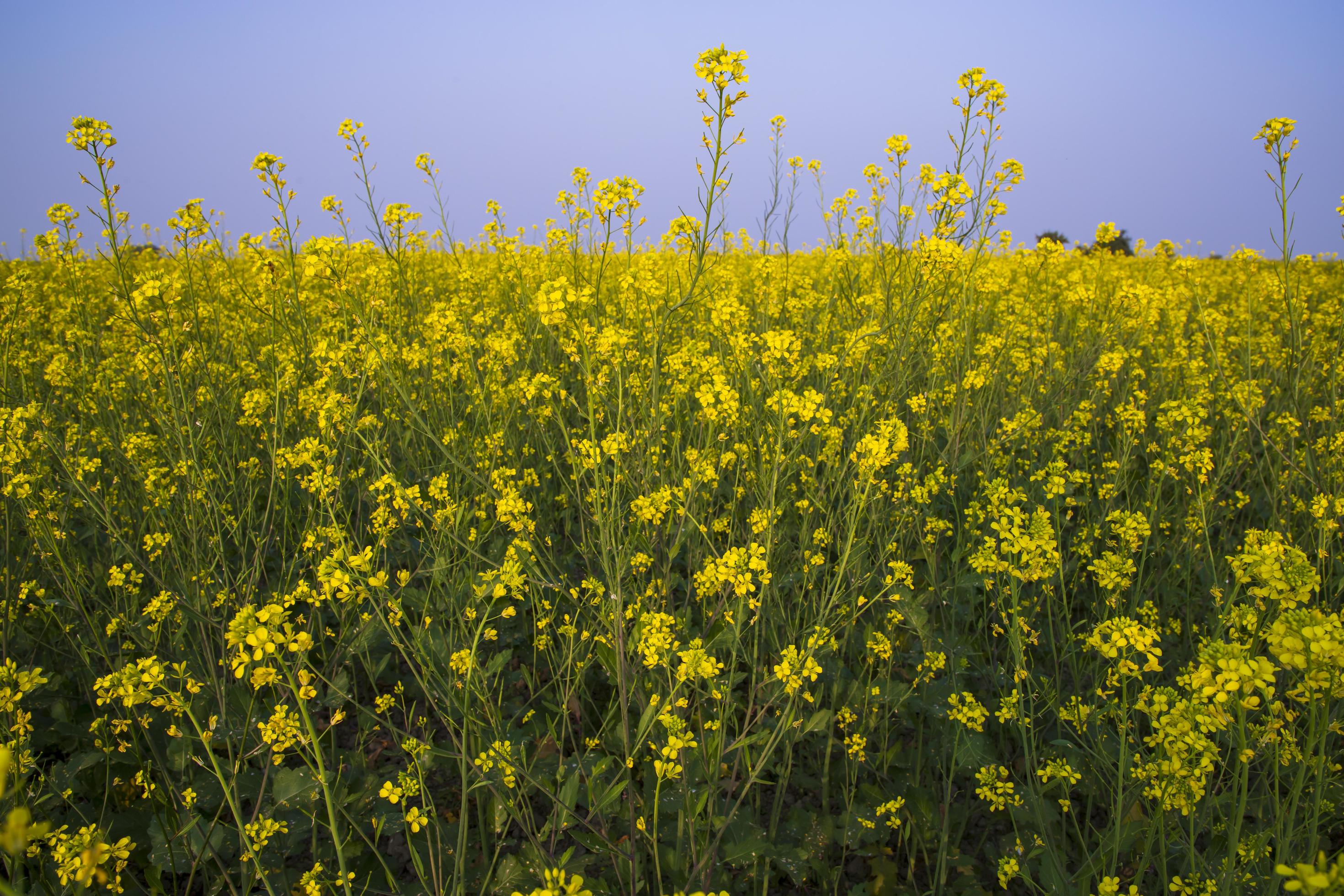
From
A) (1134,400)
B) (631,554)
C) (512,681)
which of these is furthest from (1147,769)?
(1134,400)

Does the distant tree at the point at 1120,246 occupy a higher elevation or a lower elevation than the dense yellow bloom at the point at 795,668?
higher

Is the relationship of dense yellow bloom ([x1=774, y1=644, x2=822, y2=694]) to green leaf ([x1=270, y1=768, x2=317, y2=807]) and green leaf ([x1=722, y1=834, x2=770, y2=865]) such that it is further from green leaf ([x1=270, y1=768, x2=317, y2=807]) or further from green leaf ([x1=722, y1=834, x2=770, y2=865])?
green leaf ([x1=270, y1=768, x2=317, y2=807])

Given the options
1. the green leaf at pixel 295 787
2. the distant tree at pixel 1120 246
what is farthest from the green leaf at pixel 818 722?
the distant tree at pixel 1120 246

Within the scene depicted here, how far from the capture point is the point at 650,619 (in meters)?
1.49

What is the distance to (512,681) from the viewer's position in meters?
2.45

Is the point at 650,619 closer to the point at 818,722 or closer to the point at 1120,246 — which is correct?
the point at 818,722

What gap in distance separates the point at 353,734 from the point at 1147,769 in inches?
93.0

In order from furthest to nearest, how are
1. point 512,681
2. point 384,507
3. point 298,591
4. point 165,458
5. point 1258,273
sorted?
point 1258,273
point 165,458
point 512,681
point 384,507
point 298,591

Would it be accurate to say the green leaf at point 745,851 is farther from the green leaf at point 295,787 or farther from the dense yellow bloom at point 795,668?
the green leaf at point 295,787

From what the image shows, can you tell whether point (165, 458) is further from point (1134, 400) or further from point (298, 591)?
point (1134, 400)

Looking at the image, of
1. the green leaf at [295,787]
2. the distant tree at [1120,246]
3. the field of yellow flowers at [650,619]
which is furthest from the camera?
the distant tree at [1120,246]

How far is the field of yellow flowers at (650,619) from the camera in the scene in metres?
1.45

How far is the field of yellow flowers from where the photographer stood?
1452mm

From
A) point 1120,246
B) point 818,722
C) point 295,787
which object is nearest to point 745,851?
point 818,722
